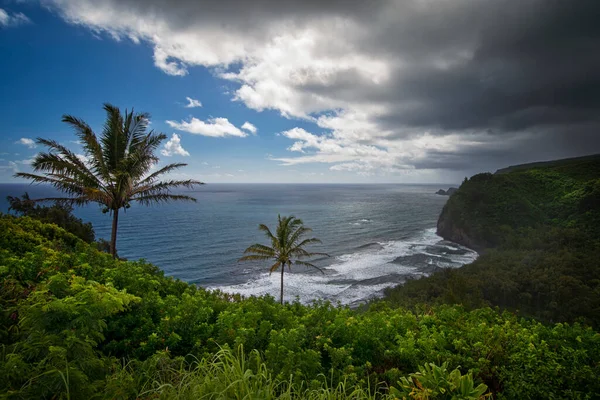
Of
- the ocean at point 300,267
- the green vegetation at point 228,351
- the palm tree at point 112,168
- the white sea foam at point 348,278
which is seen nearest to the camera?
the green vegetation at point 228,351

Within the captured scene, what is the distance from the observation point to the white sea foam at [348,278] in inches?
1314

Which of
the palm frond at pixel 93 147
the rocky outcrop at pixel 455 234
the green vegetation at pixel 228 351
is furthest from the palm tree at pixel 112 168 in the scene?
the rocky outcrop at pixel 455 234

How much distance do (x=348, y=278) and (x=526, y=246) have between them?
3581 cm

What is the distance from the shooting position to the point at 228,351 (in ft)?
10.8

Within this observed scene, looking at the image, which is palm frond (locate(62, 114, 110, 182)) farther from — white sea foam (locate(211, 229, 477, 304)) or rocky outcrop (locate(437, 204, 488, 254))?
rocky outcrop (locate(437, 204, 488, 254))

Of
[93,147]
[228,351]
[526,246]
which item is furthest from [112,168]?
[526,246]

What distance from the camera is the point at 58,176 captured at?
1202 cm

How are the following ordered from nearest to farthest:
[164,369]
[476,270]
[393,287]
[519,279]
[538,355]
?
[164,369]
[538,355]
[519,279]
[393,287]
[476,270]

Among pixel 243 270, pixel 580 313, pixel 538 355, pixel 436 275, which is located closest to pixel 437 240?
pixel 436 275

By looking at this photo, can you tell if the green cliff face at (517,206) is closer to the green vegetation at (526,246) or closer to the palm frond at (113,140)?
the green vegetation at (526,246)

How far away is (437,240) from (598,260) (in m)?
31.7

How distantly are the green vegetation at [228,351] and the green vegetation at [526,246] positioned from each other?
514 cm

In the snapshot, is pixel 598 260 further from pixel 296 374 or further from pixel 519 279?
pixel 296 374

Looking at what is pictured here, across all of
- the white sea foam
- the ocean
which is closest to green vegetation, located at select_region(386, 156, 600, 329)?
the white sea foam
